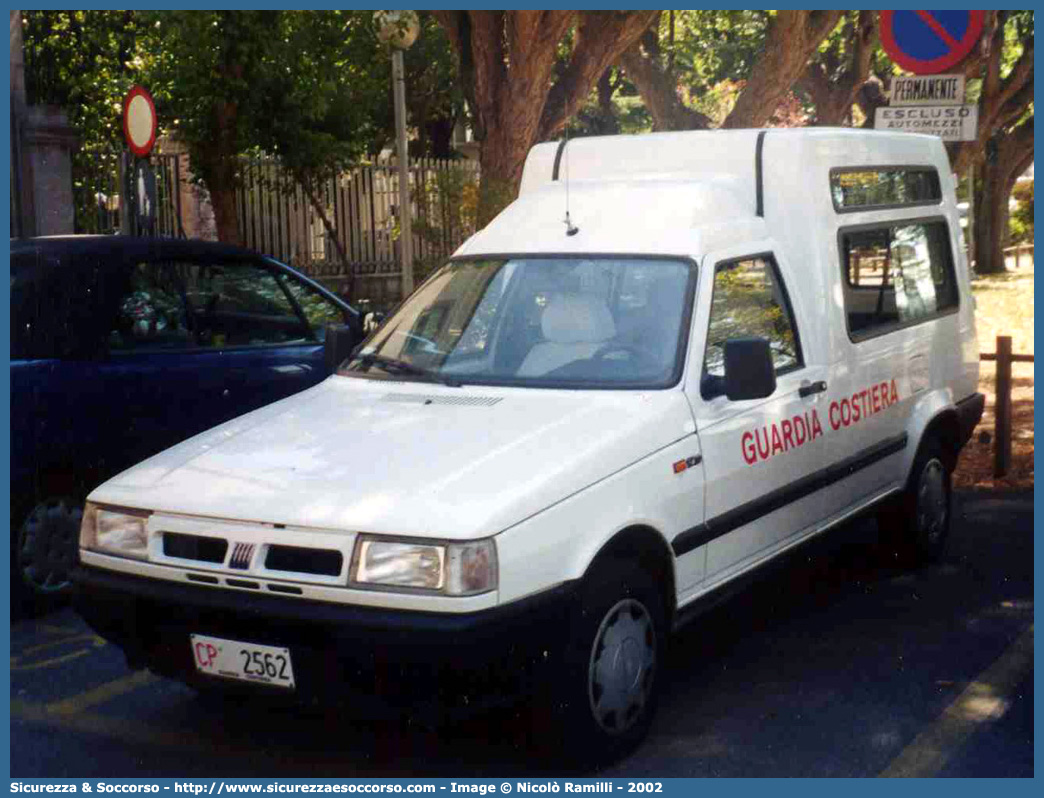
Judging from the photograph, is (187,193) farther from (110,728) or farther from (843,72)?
(843,72)

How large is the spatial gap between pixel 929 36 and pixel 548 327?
13.8 ft

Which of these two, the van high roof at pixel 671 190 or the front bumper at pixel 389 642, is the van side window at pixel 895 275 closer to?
the van high roof at pixel 671 190

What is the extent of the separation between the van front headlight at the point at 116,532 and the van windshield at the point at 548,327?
1351 millimetres

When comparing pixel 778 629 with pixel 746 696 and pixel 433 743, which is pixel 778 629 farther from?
pixel 433 743

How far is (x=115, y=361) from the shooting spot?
6.95 metres

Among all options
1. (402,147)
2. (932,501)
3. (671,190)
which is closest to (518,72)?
(402,147)

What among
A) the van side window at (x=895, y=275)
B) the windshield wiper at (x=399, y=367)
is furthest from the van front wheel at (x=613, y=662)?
the van side window at (x=895, y=275)

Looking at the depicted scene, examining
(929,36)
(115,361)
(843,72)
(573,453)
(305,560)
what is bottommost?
(305,560)

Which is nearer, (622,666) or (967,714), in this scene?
(622,666)

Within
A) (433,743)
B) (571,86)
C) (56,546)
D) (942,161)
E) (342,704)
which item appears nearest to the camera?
(342,704)

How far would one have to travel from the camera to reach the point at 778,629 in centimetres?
652

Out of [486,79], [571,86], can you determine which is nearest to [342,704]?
[486,79]

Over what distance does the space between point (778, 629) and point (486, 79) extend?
7.45 metres

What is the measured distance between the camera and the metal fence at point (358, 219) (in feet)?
52.4
